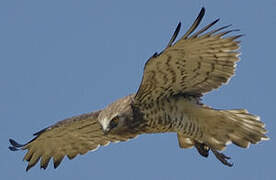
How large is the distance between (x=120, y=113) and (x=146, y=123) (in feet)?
1.14

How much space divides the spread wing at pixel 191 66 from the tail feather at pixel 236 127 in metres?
0.36

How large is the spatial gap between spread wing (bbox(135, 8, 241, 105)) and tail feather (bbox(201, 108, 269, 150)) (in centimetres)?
36

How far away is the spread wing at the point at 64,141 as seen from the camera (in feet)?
30.8

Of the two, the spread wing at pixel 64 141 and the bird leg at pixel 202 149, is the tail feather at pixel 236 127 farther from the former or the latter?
the spread wing at pixel 64 141

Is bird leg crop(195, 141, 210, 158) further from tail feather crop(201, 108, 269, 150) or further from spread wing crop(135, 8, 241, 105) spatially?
spread wing crop(135, 8, 241, 105)

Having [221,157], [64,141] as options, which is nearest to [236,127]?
[221,157]

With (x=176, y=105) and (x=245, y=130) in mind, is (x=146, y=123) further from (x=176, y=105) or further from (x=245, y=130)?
(x=245, y=130)

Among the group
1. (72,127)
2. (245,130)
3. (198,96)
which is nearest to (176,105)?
(198,96)

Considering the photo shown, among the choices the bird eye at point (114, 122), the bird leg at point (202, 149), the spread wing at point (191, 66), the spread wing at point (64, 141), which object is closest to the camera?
the spread wing at point (191, 66)

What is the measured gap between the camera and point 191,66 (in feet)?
27.6

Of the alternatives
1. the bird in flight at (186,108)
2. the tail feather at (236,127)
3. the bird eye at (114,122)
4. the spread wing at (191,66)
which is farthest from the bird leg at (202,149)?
the bird eye at (114,122)

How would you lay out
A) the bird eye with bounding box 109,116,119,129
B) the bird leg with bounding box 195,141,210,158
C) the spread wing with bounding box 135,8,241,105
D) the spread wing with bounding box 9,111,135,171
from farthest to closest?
the spread wing with bounding box 9,111,135,171 < the bird leg with bounding box 195,141,210,158 < the bird eye with bounding box 109,116,119,129 < the spread wing with bounding box 135,8,241,105

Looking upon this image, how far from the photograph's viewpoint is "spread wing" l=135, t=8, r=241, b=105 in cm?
804

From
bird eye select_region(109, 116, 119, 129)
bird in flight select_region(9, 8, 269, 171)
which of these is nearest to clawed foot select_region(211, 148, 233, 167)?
bird in flight select_region(9, 8, 269, 171)
